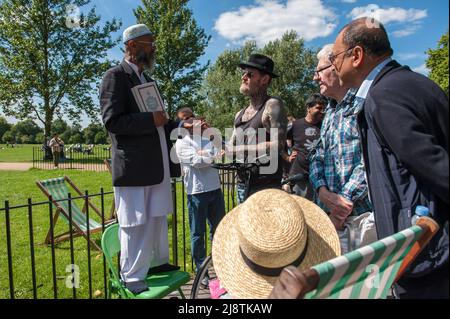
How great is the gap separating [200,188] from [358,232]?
2191mm

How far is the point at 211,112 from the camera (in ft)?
116

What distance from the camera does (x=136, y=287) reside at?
2523mm

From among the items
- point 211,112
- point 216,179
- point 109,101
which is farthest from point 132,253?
point 211,112

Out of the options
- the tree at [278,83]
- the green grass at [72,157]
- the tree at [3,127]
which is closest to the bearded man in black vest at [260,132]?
the green grass at [72,157]

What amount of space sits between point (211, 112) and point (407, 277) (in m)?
34.5

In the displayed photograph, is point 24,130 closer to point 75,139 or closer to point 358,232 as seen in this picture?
point 75,139

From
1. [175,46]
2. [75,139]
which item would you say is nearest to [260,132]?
[175,46]

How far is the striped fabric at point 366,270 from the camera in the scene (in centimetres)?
100

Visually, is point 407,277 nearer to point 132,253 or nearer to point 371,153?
point 371,153

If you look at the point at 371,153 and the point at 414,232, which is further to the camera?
the point at 371,153

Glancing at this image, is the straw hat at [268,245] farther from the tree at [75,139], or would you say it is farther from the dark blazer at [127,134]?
the tree at [75,139]

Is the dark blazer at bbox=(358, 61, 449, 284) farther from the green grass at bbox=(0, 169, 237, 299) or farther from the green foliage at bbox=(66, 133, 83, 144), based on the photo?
the green foliage at bbox=(66, 133, 83, 144)

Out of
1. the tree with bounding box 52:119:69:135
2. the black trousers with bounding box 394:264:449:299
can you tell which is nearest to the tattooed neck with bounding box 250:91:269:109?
the black trousers with bounding box 394:264:449:299

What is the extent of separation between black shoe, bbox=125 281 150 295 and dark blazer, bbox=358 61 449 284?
175cm
